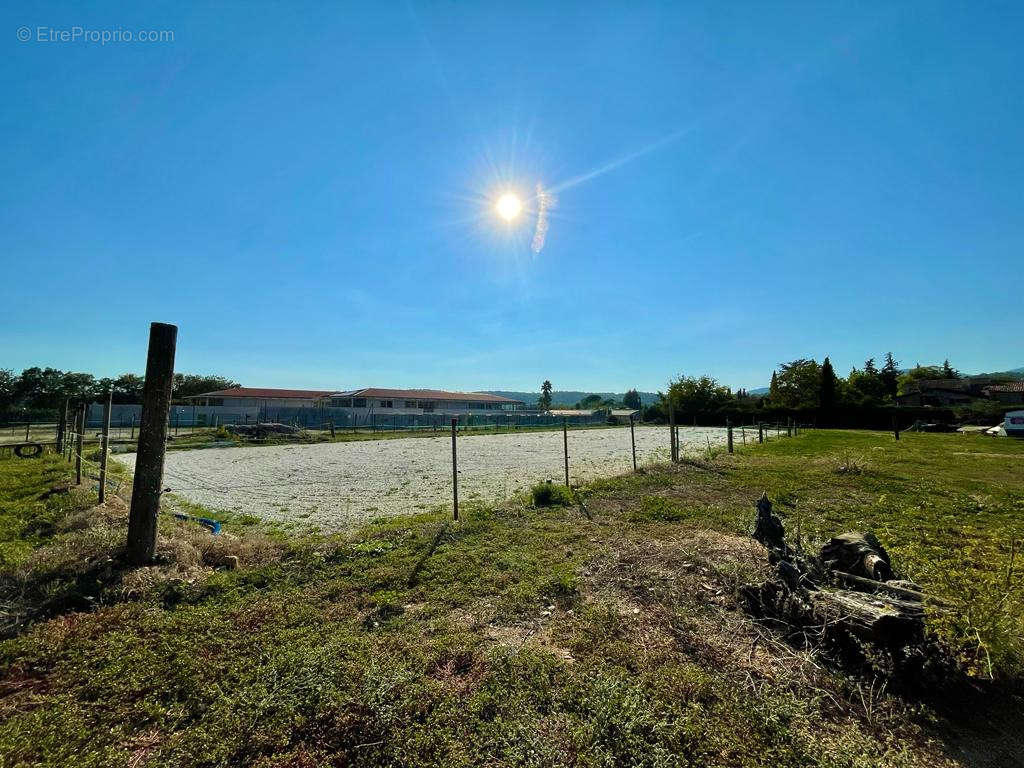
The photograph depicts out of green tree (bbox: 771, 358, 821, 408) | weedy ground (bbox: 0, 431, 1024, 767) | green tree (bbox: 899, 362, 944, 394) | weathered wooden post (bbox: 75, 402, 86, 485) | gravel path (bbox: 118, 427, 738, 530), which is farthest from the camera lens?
green tree (bbox: 899, 362, 944, 394)

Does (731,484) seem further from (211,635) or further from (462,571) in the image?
(211,635)

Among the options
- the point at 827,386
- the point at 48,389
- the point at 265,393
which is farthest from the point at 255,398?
the point at 827,386

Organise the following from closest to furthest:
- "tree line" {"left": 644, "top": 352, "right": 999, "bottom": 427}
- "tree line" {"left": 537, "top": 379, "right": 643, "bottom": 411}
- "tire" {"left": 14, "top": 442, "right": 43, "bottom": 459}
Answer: "tire" {"left": 14, "top": 442, "right": 43, "bottom": 459}
"tree line" {"left": 644, "top": 352, "right": 999, "bottom": 427}
"tree line" {"left": 537, "top": 379, "right": 643, "bottom": 411}

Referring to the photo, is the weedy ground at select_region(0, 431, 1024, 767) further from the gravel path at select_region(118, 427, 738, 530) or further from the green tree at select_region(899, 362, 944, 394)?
the green tree at select_region(899, 362, 944, 394)

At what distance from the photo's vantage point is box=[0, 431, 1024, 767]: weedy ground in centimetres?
234

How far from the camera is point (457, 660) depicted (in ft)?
10.2

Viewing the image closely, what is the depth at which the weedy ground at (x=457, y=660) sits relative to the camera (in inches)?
92.2

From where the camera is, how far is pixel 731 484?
34.0 feet

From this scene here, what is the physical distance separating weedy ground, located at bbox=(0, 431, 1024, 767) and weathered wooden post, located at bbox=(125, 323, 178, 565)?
32 cm

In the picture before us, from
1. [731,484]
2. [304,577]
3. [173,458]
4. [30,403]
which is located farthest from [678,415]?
[30,403]

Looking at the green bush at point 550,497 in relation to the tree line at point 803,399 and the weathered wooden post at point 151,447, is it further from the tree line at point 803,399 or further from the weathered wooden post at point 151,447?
the tree line at point 803,399

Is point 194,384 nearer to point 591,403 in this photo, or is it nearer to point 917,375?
point 591,403

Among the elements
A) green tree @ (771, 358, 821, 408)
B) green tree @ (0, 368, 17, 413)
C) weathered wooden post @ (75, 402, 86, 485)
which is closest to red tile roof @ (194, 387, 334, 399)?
green tree @ (0, 368, 17, 413)

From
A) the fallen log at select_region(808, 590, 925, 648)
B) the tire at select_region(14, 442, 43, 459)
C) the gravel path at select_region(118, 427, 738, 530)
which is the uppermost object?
the tire at select_region(14, 442, 43, 459)
